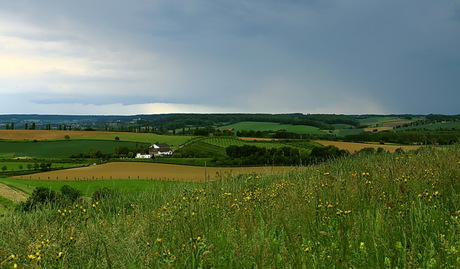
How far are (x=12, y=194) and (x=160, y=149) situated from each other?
63.2 m

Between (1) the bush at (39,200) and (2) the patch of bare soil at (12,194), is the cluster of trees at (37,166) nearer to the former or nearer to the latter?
(2) the patch of bare soil at (12,194)

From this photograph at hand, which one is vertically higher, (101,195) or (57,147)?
(101,195)

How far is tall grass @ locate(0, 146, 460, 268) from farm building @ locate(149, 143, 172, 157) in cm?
9724

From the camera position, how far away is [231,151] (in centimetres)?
9081

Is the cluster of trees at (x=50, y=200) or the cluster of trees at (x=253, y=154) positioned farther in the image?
the cluster of trees at (x=253, y=154)

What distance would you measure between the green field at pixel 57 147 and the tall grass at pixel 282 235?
99.6m

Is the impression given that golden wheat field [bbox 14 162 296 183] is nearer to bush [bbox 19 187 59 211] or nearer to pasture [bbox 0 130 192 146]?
bush [bbox 19 187 59 211]

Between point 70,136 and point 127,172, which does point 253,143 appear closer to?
point 127,172

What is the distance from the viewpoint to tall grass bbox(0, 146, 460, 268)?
420 cm

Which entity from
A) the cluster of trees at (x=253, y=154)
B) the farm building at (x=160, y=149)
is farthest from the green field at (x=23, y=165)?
the cluster of trees at (x=253, y=154)

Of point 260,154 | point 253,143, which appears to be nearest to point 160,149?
point 253,143

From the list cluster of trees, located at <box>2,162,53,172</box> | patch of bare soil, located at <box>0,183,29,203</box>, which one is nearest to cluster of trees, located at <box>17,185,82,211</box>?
patch of bare soil, located at <box>0,183,29,203</box>

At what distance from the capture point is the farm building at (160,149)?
343 feet

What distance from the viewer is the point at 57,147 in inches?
4225
